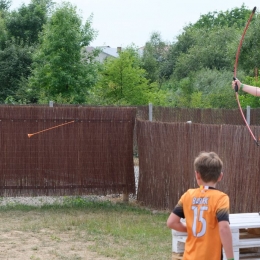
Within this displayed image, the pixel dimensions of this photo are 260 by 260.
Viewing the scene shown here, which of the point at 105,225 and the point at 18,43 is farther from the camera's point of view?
the point at 18,43

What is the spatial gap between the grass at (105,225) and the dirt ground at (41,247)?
133 millimetres

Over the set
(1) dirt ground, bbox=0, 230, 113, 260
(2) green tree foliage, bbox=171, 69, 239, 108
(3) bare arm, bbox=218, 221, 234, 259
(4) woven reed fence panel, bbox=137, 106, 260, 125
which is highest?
(2) green tree foliage, bbox=171, 69, 239, 108

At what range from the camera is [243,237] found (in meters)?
6.65

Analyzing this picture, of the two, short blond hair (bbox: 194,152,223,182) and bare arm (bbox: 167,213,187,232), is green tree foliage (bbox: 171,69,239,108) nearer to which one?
bare arm (bbox: 167,213,187,232)

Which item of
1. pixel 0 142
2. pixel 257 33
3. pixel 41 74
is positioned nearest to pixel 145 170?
pixel 0 142

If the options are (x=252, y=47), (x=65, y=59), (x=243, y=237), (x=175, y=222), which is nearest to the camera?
(x=175, y=222)

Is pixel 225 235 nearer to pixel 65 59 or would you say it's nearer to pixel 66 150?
pixel 66 150

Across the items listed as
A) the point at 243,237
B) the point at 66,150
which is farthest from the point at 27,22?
the point at 243,237

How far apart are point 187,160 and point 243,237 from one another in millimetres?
5310

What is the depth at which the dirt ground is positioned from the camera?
29.1ft

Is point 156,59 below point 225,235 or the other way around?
the other way around

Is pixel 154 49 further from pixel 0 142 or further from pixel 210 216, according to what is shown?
pixel 210 216

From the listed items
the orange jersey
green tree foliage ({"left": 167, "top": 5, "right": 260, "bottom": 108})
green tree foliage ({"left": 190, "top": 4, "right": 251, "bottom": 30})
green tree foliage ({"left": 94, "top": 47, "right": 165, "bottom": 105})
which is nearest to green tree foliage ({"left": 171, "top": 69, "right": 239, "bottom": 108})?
green tree foliage ({"left": 167, "top": 5, "right": 260, "bottom": 108})

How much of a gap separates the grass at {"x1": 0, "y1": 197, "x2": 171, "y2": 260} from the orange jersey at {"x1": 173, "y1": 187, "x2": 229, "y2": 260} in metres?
3.79
